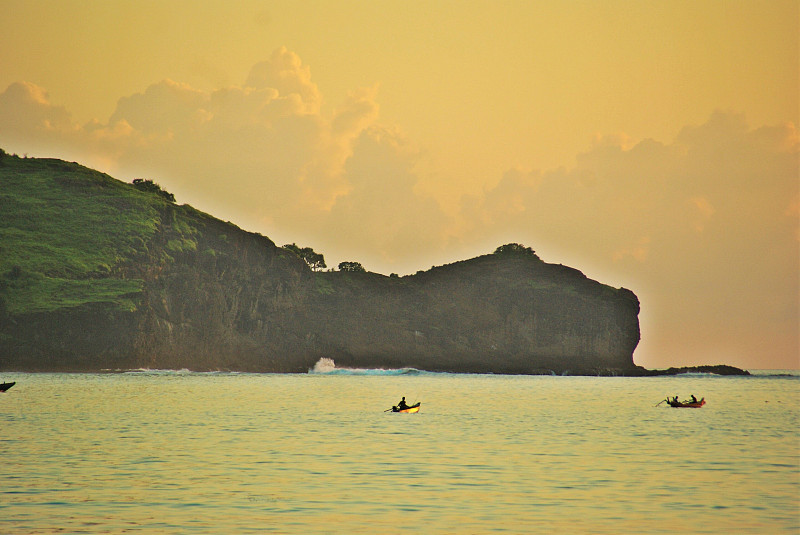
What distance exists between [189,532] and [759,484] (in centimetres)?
2022

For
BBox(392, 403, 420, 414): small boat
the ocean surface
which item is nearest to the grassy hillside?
the ocean surface

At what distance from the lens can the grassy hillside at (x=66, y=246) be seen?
165m

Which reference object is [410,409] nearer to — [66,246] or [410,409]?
[410,409]

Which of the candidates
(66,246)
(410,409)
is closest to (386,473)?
(410,409)

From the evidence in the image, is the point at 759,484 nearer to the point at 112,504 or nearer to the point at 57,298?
the point at 112,504

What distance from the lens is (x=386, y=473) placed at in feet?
108

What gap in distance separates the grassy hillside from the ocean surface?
107746mm

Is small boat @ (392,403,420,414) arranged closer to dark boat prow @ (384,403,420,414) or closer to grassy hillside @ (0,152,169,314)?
dark boat prow @ (384,403,420,414)

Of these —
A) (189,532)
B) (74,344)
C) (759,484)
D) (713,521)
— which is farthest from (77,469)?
(74,344)

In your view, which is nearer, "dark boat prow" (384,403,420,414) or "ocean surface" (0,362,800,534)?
"ocean surface" (0,362,800,534)

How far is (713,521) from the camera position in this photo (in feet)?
81.6

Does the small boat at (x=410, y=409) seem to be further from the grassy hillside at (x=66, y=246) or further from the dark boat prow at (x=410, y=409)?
the grassy hillside at (x=66, y=246)

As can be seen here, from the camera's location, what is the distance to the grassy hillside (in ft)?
541

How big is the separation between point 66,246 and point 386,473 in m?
162
